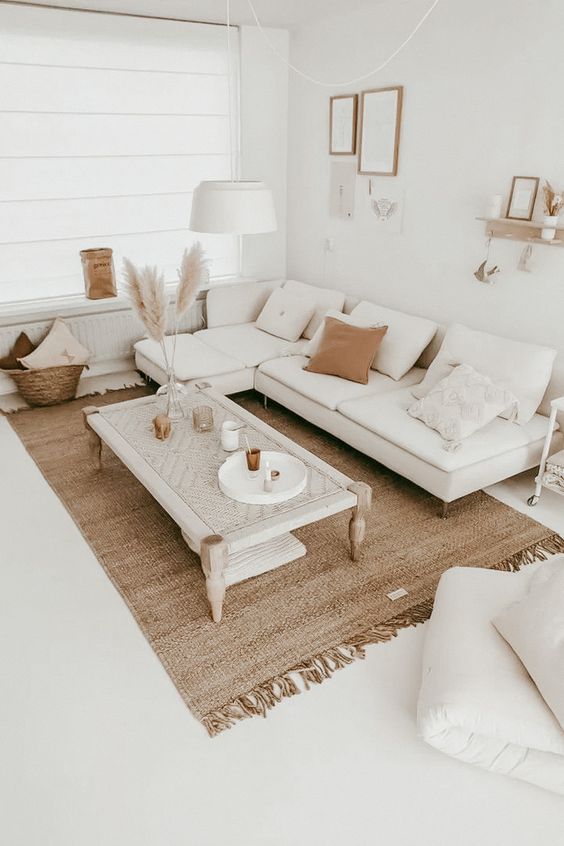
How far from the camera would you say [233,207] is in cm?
261

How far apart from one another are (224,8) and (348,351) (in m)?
2.44

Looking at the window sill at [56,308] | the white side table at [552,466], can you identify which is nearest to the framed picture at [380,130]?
the window sill at [56,308]

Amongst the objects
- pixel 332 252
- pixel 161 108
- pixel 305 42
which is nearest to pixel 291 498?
pixel 332 252

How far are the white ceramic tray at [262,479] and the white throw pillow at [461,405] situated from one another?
823 mm

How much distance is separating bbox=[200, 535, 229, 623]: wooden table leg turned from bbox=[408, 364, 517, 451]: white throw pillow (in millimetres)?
1329

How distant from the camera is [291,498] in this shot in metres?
2.57

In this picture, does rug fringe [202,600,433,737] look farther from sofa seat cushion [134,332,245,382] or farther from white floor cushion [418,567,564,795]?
sofa seat cushion [134,332,245,382]

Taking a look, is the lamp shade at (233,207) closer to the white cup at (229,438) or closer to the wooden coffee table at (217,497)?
the white cup at (229,438)

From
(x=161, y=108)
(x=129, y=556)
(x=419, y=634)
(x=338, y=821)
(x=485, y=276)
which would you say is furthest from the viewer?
(x=161, y=108)

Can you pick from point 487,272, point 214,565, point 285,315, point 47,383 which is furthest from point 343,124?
point 214,565

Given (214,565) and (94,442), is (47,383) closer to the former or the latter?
(94,442)

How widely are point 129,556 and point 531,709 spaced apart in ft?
5.74

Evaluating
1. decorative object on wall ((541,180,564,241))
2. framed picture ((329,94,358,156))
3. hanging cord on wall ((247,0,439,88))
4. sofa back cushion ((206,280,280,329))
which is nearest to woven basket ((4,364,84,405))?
sofa back cushion ((206,280,280,329))

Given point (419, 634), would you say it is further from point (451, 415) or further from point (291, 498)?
point (451, 415)
